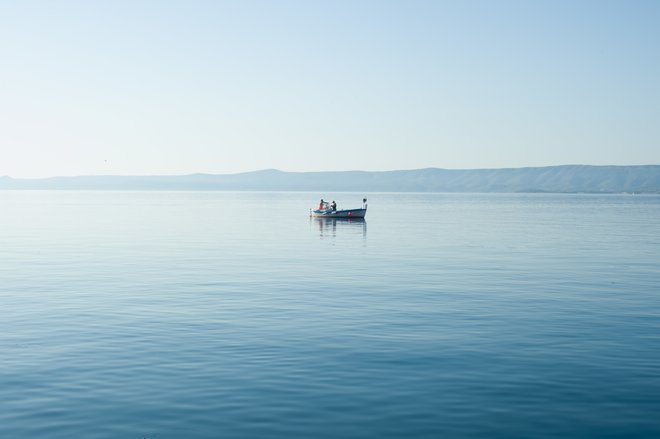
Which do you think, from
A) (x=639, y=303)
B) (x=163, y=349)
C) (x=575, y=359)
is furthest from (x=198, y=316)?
(x=639, y=303)

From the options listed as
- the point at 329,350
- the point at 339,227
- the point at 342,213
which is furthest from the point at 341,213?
the point at 329,350

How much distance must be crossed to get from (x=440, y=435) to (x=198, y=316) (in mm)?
14342

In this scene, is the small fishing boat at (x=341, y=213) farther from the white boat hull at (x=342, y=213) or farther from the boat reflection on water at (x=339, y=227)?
the boat reflection on water at (x=339, y=227)

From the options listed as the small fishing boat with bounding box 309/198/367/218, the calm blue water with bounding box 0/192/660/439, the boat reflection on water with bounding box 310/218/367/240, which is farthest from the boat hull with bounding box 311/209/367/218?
the calm blue water with bounding box 0/192/660/439

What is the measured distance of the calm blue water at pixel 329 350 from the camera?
1504 centimetres

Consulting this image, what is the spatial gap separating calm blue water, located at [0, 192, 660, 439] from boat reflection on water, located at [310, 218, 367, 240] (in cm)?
3140

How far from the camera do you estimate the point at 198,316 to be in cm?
2675

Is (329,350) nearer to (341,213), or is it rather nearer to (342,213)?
(342,213)

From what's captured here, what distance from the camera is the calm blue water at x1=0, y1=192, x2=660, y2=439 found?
1504 centimetres

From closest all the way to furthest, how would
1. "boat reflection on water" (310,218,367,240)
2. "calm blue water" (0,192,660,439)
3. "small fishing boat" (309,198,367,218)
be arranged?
"calm blue water" (0,192,660,439) → "boat reflection on water" (310,218,367,240) → "small fishing boat" (309,198,367,218)

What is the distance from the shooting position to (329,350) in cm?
2105

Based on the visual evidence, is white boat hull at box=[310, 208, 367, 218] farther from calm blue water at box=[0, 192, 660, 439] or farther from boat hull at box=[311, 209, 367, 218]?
calm blue water at box=[0, 192, 660, 439]

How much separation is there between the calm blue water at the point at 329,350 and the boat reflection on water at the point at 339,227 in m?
31.4

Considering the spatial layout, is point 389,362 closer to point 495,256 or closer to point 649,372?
point 649,372
